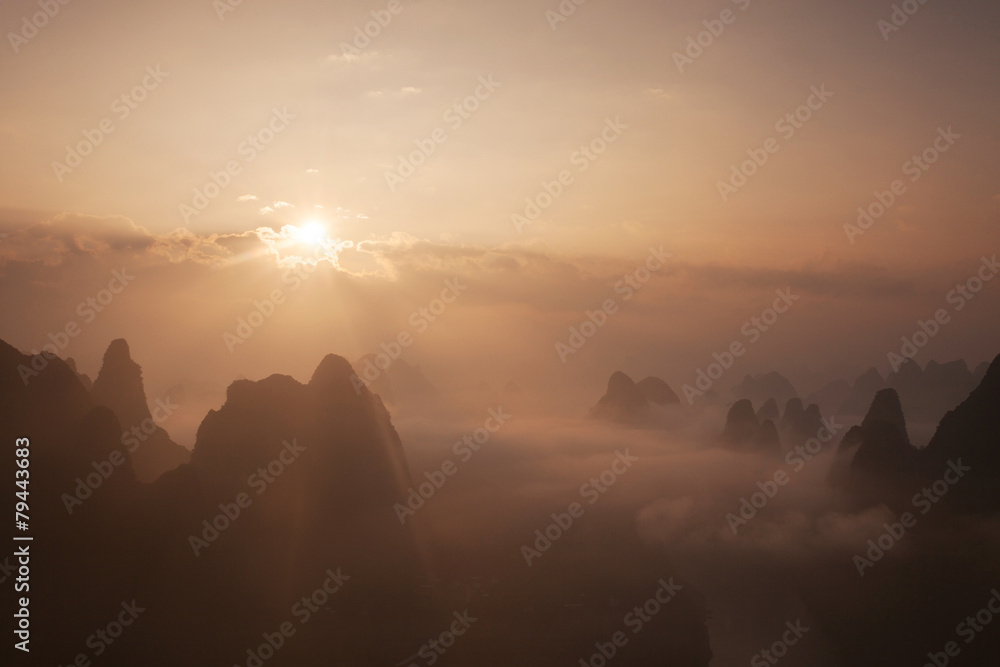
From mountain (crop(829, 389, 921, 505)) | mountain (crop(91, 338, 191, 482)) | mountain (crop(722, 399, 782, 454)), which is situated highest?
mountain (crop(91, 338, 191, 482))

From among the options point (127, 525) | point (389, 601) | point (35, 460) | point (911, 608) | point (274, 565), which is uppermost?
point (35, 460)

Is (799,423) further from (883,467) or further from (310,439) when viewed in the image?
(310,439)

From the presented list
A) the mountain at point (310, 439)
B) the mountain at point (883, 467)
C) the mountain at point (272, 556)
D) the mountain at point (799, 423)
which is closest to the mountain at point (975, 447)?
the mountain at point (883, 467)

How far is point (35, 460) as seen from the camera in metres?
49.7

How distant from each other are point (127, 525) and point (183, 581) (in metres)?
7.36

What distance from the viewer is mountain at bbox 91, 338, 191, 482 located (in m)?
74.2

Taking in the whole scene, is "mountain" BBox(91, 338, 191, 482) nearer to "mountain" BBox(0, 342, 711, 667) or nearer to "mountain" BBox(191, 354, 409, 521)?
"mountain" BBox(0, 342, 711, 667)

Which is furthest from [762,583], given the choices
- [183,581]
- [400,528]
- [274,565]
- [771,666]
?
[183,581]

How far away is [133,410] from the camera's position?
250ft

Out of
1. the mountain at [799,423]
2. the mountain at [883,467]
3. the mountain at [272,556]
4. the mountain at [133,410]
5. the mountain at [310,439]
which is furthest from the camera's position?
the mountain at [799,423]

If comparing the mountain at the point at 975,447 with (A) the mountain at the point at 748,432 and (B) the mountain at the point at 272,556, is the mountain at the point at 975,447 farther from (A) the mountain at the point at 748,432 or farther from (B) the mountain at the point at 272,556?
(A) the mountain at the point at 748,432

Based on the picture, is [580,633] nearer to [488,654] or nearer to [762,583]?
[488,654]

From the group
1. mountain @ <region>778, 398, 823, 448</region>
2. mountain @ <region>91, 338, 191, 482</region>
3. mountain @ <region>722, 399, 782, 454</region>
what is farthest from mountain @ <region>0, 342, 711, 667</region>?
mountain @ <region>778, 398, 823, 448</region>

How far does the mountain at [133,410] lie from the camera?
74.2 metres
